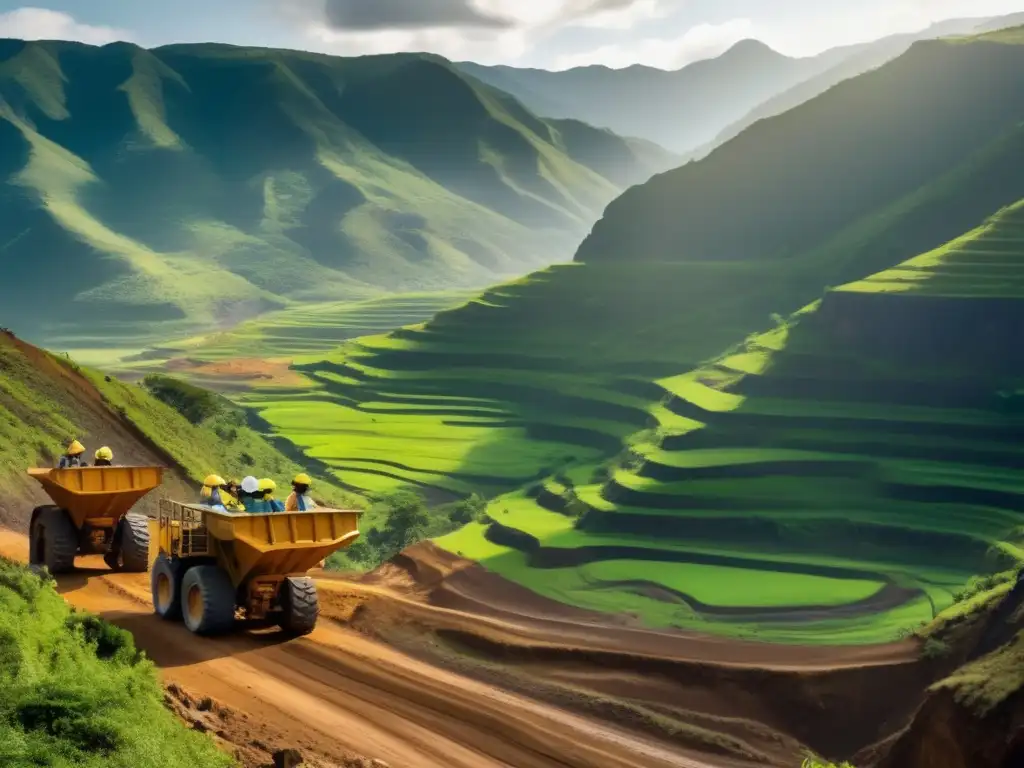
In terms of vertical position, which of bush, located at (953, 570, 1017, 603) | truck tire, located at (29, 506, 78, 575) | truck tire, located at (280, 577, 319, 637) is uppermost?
truck tire, located at (29, 506, 78, 575)

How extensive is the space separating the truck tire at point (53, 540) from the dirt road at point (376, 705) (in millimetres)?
3492

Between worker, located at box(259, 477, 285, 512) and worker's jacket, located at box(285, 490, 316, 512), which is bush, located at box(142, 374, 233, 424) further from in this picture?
worker's jacket, located at box(285, 490, 316, 512)

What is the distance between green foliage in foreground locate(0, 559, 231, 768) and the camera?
12430 mm

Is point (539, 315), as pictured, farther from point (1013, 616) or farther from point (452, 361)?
point (1013, 616)

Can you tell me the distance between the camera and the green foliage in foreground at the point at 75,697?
12.4 metres

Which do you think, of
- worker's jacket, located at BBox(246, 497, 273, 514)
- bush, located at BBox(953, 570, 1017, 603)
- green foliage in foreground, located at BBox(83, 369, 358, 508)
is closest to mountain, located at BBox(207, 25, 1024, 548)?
green foliage in foreground, located at BBox(83, 369, 358, 508)

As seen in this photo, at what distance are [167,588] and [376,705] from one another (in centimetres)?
619

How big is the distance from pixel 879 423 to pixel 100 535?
39033mm

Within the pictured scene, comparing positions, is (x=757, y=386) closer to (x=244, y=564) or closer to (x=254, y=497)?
(x=254, y=497)

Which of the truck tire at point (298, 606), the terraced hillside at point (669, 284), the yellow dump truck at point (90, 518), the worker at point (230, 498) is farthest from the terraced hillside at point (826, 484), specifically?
the worker at point (230, 498)

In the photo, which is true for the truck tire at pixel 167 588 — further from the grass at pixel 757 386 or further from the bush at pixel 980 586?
the bush at pixel 980 586

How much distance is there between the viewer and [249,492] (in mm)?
22188

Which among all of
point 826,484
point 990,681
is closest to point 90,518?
point 990,681

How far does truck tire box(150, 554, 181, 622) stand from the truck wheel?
4.74m
